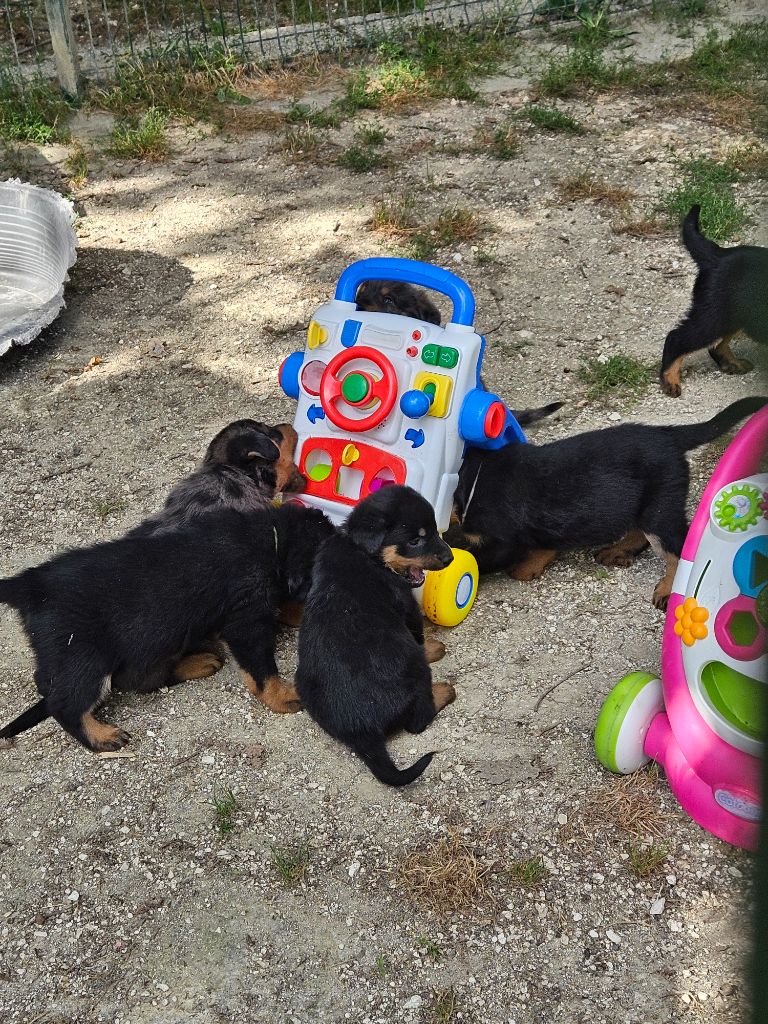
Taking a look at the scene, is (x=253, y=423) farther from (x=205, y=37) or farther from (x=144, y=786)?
(x=205, y=37)

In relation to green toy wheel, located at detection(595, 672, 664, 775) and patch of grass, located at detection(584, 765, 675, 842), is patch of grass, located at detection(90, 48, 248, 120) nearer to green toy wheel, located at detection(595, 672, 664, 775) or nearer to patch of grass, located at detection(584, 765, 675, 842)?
green toy wheel, located at detection(595, 672, 664, 775)

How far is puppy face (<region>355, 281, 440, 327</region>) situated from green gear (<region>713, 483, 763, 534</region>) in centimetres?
202

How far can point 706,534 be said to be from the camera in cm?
310

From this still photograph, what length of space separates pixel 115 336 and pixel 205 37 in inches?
151

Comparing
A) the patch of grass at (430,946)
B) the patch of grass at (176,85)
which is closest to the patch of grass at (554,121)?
the patch of grass at (176,85)

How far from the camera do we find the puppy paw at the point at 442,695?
3734 millimetres

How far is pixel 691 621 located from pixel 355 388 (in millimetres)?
1637

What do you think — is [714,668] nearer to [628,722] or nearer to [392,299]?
[628,722]

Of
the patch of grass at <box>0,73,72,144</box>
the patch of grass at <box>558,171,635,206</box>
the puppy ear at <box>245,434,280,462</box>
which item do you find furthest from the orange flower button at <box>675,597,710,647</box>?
the patch of grass at <box>0,73,72,144</box>

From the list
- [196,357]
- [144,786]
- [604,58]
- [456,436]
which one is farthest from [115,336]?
[604,58]

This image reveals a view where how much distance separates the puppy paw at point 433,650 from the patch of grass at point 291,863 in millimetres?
872

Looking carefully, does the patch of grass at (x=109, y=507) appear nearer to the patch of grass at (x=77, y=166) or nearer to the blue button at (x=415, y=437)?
the blue button at (x=415, y=437)

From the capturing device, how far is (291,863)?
129 inches

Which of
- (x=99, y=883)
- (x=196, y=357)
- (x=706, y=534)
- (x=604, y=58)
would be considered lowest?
(x=99, y=883)
